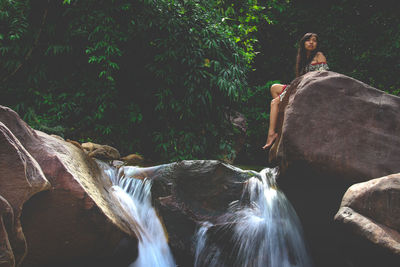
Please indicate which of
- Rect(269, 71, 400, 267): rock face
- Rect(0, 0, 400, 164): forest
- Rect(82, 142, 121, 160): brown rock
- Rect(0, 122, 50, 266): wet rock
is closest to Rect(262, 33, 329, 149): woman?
Rect(0, 0, 400, 164): forest

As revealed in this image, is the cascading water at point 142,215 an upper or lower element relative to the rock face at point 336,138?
lower

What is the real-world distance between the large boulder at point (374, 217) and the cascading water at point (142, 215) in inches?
68.6

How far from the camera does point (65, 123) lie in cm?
629

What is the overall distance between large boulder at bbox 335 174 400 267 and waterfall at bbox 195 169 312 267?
978mm

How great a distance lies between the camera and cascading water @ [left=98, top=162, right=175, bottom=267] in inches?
134

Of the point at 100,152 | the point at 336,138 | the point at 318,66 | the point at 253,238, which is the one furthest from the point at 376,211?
the point at 100,152

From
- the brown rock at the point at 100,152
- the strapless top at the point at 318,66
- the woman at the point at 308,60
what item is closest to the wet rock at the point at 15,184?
the brown rock at the point at 100,152

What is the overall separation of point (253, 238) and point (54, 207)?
1.95 metres

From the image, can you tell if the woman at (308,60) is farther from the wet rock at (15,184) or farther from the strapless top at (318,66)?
the wet rock at (15,184)

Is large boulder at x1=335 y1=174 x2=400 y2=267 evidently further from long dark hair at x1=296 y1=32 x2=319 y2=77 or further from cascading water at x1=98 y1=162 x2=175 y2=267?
long dark hair at x1=296 y1=32 x2=319 y2=77

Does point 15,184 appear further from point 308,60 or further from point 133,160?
point 308,60

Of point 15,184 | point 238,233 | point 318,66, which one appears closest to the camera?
point 15,184

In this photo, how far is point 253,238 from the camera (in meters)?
3.58

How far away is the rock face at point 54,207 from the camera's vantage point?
7.57ft
